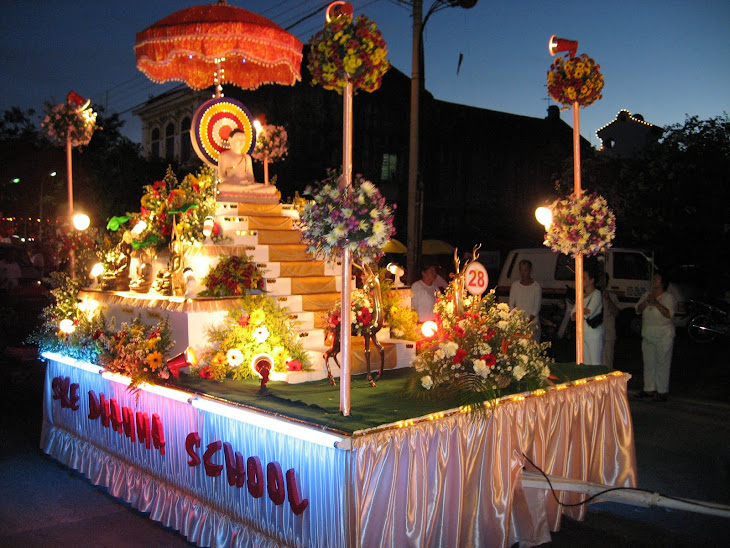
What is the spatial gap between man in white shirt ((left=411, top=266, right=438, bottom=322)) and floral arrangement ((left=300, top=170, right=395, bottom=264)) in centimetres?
479

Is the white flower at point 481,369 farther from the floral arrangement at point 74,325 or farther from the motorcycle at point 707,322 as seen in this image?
the motorcycle at point 707,322

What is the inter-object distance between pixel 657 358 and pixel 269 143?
5979 mm

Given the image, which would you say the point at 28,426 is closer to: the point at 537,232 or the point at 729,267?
the point at 729,267

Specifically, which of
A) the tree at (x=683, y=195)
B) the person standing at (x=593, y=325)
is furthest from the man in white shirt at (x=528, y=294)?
the tree at (x=683, y=195)

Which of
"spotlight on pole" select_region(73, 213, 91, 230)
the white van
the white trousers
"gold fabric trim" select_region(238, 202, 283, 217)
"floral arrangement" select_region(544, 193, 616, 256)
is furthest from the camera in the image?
the white van

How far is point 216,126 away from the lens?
8.22 metres

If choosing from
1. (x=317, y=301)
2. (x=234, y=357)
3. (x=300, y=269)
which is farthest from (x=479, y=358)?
(x=300, y=269)

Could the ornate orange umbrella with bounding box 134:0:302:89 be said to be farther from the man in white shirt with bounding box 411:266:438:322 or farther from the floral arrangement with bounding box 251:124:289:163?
the man in white shirt with bounding box 411:266:438:322

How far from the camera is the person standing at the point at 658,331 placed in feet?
30.7

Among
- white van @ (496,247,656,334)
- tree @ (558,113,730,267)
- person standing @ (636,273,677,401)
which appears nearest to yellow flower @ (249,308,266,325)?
person standing @ (636,273,677,401)

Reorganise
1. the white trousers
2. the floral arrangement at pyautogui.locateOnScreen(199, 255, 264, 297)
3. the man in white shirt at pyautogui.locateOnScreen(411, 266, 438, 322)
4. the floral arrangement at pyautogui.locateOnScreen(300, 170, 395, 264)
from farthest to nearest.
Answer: the white trousers → the man in white shirt at pyautogui.locateOnScreen(411, 266, 438, 322) → the floral arrangement at pyautogui.locateOnScreen(199, 255, 264, 297) → the floral arrangement at pyautogui.locateOnScreen(300, 170, 395, 264)

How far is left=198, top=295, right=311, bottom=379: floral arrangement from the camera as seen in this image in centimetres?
630

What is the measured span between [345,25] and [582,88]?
330 cm

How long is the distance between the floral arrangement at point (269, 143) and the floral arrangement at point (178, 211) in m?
0.99
